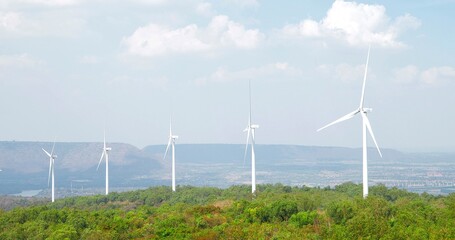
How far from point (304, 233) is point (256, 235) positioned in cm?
327

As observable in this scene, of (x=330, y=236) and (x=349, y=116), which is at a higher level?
(x=349, y=116)

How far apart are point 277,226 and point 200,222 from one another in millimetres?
6223

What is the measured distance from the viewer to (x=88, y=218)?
208 feet

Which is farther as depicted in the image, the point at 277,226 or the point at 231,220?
the point at 231,220

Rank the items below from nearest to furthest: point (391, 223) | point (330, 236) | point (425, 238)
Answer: point (425, 238), point (330, 236), point (391, 223)

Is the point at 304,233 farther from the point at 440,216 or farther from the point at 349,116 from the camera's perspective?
the point at 349,116

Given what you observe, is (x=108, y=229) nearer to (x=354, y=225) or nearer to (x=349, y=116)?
(x=354, y=225)

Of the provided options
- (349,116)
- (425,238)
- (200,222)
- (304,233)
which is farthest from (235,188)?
(425,238)

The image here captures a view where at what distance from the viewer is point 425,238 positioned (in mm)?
41688

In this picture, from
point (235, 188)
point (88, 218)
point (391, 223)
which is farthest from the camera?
point (235, 188)

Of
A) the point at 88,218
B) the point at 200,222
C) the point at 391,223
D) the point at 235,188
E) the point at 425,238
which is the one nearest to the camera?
the point at 425,238

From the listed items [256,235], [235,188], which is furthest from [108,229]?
[235,188]

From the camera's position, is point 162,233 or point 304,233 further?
point 162,233

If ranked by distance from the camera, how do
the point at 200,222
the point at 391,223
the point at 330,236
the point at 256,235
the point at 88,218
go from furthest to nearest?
the point at 88,218 → the point at 200,222 → the point at 391,223 → the point at 256,235 → the point at 330,236
